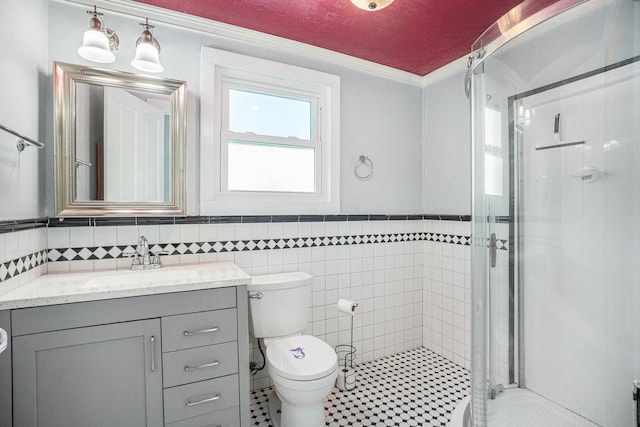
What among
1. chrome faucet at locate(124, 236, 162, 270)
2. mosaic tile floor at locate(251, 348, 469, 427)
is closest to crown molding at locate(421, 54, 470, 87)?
mosaic tile floor at locate(251, 348, 469, 427)

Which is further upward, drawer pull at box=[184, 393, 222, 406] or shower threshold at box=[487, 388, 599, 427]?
drawer pull at box=[184, 393, 222, 406]

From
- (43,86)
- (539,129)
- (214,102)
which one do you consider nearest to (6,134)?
(43,86)

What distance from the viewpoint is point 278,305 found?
177 cm

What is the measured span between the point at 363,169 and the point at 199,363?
1691mm

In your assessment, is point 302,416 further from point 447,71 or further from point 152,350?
point 447,71

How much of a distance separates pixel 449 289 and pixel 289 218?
139cm

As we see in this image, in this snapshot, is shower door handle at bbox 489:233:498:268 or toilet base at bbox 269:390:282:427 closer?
shower door handle at bbox 489:233:498:268

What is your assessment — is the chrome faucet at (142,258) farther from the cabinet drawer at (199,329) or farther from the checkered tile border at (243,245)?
the cabinet drawer at (199,329)

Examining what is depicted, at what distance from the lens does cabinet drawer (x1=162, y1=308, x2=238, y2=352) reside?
1.31 meters

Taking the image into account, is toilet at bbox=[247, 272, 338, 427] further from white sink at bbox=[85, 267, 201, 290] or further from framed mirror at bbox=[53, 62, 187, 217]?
framed mirror at bbox=[53, 62, 187, 217]

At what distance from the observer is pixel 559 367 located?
4.83 feet

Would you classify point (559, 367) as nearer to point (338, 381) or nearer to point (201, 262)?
point (338, 381)

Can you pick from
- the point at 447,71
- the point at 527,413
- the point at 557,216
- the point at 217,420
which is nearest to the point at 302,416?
the point at 217,420

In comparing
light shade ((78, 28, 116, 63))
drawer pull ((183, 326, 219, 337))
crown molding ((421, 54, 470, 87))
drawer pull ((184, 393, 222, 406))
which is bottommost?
drawer pull ((184, 393, 222, 406))
